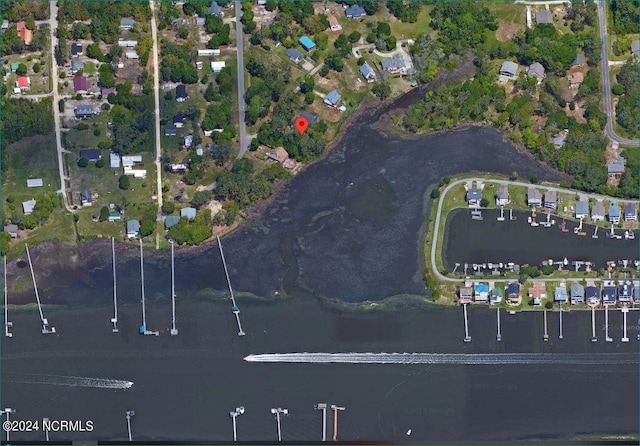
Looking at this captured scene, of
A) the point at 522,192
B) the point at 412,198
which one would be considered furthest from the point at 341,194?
the point at 522,192

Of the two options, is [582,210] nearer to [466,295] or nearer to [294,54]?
[466,295]

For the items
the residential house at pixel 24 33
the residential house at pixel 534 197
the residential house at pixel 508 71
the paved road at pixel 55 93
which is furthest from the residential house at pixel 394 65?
the residential house at pixel 24 33

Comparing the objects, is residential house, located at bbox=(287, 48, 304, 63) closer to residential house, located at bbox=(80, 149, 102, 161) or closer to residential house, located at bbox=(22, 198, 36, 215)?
residential house, located at bbox=(80, 149, 102, 161)

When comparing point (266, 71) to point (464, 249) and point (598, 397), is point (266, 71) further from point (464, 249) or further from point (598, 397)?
point (598, 397)

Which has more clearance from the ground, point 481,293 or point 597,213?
point 597,213

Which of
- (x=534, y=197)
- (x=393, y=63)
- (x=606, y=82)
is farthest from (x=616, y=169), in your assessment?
(x=393, y=63)

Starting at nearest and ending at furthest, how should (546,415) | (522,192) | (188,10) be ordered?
1. (546,415)
2. (522,192)
3. (188,10)
